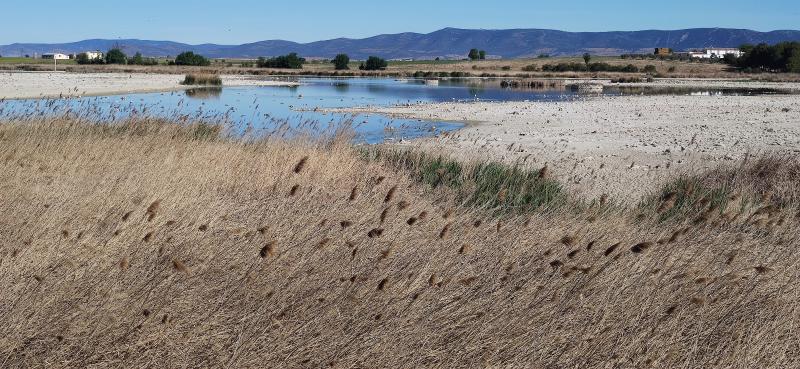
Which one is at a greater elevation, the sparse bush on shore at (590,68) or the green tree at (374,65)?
the green tree at (374,65)

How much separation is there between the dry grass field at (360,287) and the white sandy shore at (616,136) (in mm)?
4248

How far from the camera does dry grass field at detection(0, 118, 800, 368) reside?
13.1 feet

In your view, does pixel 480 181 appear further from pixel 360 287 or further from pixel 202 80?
pixel 202 80

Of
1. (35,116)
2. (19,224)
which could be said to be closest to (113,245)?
(19,224)

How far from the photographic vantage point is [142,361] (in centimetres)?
385

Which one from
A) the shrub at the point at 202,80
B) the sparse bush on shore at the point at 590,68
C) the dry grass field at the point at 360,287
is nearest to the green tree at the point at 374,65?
the sparse bush on shore at the point at 590,68

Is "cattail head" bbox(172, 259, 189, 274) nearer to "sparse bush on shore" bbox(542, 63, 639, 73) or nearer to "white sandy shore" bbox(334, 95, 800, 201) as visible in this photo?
"white sandy shore" bbox(334, 95, 800, 201)

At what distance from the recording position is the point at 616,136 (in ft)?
76.3

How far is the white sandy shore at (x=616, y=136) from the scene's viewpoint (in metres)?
15.0

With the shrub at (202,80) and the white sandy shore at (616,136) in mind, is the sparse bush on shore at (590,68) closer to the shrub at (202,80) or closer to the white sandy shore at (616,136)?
the shrub at (202,80)

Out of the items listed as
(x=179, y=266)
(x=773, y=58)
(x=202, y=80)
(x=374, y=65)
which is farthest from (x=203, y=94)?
(x=773, y=58)

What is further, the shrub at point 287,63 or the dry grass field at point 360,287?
the shrub at point 287,63

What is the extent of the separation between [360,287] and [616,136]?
19.8 m

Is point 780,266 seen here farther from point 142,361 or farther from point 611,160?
point 611,160
